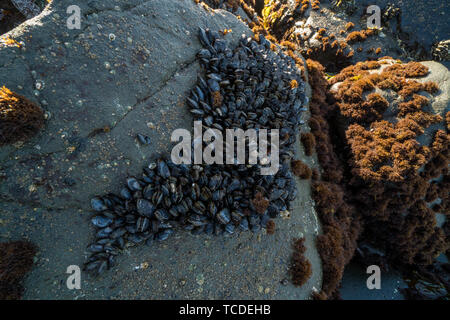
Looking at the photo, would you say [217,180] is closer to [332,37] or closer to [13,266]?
[13,266]

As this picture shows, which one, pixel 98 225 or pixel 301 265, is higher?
pixel 98 225

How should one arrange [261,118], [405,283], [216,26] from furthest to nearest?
[405,283] < [216,26] < [261,118]

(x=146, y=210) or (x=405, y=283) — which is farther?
(x=405, y=283)

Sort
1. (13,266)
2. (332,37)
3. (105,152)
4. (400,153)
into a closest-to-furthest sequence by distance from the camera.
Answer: (13,266)
(105,152)
(400,153)
(332,37)

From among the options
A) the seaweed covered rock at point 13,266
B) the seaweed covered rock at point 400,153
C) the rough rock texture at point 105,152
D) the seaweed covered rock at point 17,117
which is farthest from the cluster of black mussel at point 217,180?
the seaweed covered rock at point 400,153

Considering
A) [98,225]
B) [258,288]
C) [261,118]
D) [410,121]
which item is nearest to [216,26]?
[261,118]

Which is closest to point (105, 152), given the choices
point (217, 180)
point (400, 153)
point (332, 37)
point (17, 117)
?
point (17, 117)
